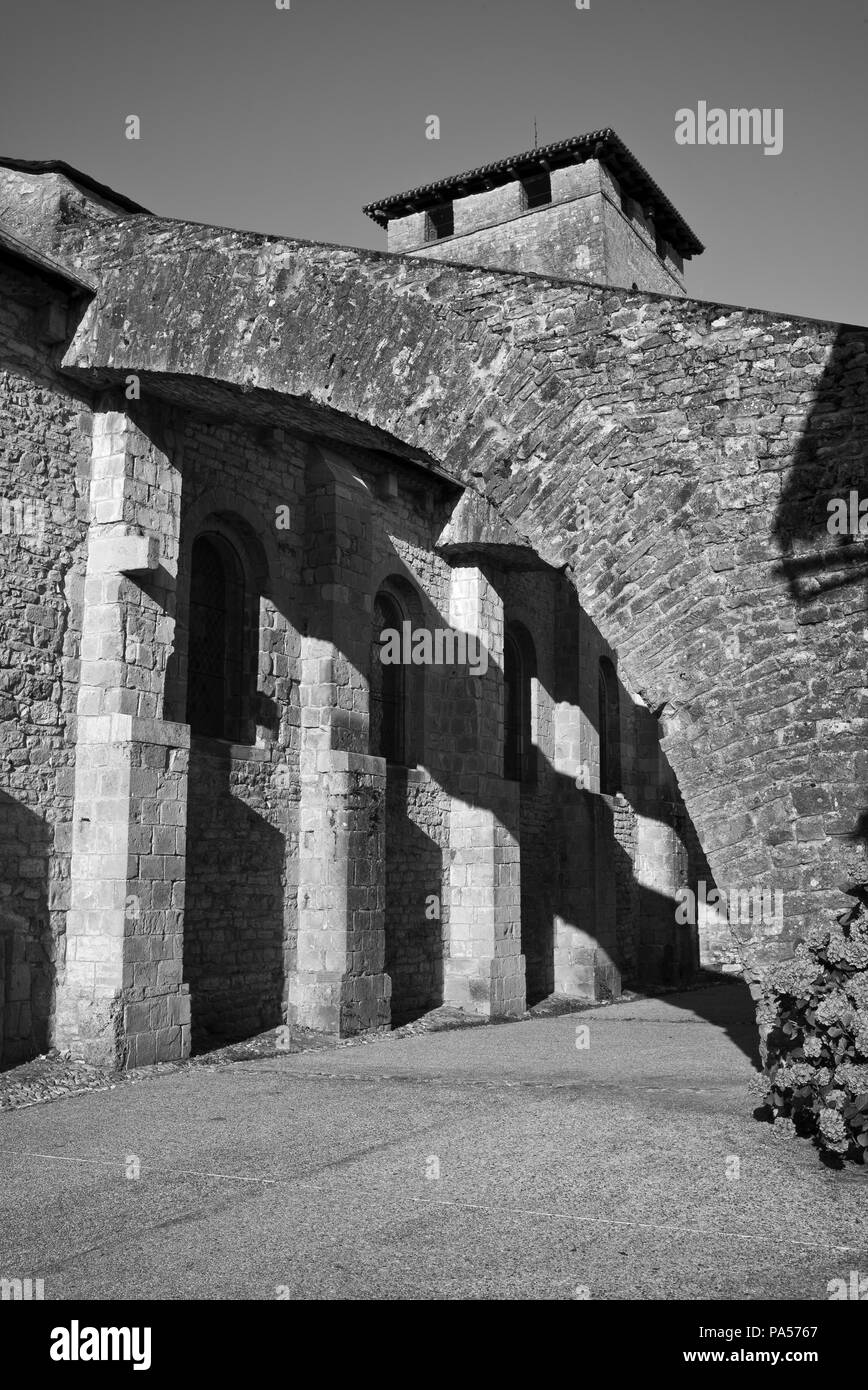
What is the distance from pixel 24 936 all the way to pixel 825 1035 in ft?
18.4

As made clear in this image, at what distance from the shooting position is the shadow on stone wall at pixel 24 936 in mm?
8172

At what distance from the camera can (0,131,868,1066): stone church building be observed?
6105mm

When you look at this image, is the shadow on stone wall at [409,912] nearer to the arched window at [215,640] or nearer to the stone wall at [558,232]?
the arched window at [215,640]

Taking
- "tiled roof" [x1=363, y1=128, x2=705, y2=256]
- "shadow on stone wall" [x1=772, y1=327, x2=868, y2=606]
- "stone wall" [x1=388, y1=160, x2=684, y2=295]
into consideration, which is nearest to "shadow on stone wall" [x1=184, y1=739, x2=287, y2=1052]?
"shadow on stone wall" [x1=772, y1=327, x2=868, y2=606]

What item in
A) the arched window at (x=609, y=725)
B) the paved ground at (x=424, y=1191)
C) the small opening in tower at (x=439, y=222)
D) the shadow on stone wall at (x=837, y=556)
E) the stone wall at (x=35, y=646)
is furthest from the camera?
the small opening in tower at (x=439, y=222)

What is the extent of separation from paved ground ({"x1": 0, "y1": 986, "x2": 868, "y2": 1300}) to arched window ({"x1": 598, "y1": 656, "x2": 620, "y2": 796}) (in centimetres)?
951

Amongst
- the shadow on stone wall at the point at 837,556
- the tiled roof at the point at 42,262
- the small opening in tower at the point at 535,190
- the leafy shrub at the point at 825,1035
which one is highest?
the small opening in tower at the point at 535,190

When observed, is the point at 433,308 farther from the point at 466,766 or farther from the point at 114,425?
the point at 466,766

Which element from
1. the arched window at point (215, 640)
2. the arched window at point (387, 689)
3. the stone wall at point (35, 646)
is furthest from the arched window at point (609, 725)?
the stone wall at point (35, 646)

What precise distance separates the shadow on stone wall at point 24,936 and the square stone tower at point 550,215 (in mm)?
13787

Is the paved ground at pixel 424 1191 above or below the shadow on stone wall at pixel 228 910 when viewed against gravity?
below

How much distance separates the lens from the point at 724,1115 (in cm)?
636

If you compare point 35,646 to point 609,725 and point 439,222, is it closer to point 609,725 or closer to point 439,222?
point 609,725

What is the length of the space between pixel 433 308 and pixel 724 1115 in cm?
498
